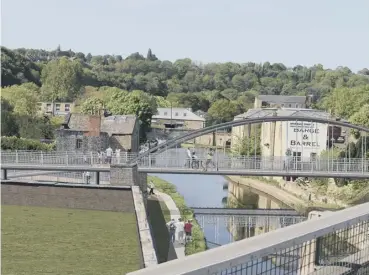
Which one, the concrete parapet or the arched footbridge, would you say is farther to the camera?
the arched footbridge

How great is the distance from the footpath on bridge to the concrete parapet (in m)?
14.7

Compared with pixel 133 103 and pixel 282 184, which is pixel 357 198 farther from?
pixel 133 103

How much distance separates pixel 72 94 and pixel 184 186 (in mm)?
47635

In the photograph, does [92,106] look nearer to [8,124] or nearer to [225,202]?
[8,124]

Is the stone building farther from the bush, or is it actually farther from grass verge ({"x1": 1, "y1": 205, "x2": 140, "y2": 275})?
grass verge ({"x1": 1, "y1": 205, "x2": 140, "y2": 275})

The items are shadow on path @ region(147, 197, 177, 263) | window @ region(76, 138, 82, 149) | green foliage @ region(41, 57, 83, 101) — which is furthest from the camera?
green foliage @ region(41, 57, 83, 101)

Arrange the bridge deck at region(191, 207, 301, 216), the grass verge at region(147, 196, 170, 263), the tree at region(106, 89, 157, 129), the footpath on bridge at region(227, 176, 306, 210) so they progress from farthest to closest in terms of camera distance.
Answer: the tree at region(106, 89, 157, 129) → the footpath on bridge at region(227, 176, 306, 210) → the bridge deck at region(191, 207, 301, 216) → the grass verge at region(147, 196, 170, 263)

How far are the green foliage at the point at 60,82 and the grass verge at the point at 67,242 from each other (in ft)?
211

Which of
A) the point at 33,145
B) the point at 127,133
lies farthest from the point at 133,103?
the point at 33,145

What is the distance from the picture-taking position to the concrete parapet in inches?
391

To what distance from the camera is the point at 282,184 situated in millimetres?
34438

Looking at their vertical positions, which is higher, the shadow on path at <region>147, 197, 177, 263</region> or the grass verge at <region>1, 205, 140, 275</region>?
the grass verge at <region>1, 205, 140, 275</region>

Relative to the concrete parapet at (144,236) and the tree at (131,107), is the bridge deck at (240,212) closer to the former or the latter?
the concrete parapet at (144,236)

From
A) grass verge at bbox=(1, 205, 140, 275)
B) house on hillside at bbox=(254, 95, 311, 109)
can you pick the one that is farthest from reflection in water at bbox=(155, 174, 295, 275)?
→ house on hillside at bbox=(254, 95, 311, 109)
